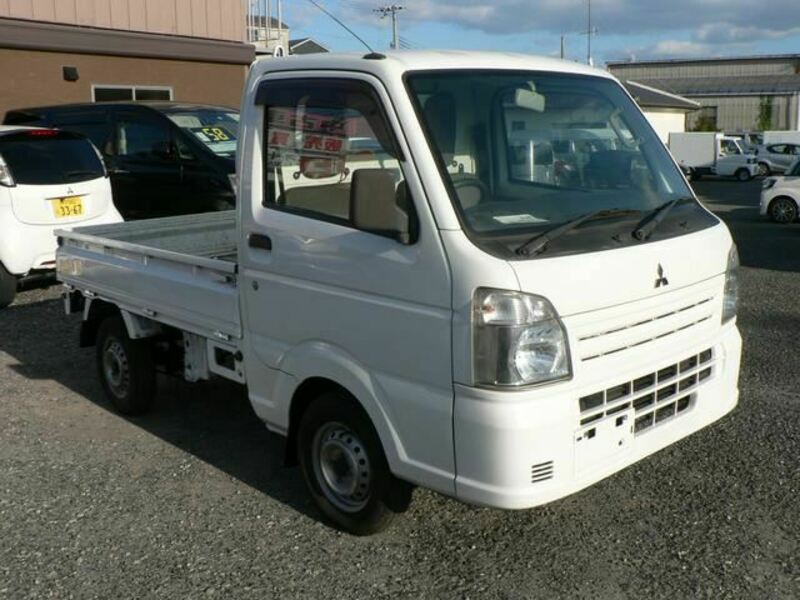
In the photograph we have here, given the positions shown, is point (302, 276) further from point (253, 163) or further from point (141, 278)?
point (141, 278)

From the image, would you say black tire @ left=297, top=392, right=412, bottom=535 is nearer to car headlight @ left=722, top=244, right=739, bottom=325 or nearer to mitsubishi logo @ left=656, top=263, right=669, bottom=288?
mitsubishi logo @ left=656, top=263, right=669, bottom=288

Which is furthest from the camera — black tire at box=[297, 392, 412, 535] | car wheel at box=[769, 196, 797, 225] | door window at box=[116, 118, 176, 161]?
car wheel at box=[769, 196, 797, 225]

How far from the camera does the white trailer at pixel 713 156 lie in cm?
3528

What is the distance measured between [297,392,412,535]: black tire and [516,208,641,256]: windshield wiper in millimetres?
1035

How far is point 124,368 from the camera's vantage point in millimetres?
5727

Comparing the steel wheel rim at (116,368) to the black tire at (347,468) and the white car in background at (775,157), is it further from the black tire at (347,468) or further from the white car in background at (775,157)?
the white car in background at (775,157)

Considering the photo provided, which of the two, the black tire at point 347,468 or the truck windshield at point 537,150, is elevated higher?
the truck windshield at point 537,150

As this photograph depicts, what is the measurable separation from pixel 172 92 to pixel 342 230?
45.3 ft

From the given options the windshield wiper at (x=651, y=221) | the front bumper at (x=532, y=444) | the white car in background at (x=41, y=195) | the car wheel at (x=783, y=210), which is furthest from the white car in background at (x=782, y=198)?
the front bumper at (x=532, y=444)

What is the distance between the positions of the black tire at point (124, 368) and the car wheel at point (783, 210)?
14197 millimetres

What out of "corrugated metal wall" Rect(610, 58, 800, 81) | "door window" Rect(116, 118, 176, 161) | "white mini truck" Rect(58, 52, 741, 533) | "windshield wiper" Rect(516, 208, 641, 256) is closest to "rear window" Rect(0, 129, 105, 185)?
"door window" Rect(116, 118, 176, 161)

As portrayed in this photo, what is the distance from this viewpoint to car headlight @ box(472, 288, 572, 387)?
3277 millimetres

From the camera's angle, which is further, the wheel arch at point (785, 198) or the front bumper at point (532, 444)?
the wheel arch at point (785, 198)

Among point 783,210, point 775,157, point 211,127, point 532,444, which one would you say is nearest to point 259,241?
point 532,444
